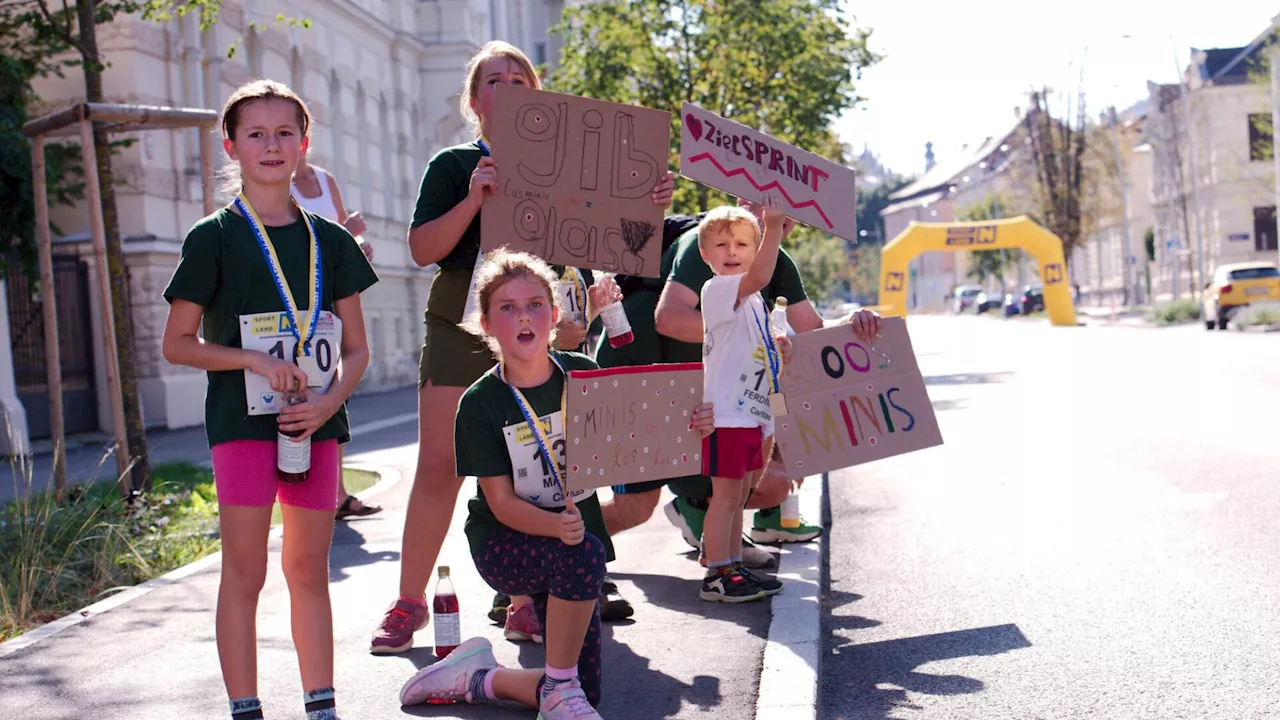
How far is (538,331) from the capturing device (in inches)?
178

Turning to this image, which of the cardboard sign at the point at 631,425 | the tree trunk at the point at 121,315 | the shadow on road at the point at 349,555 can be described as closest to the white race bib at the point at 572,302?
the cardboard sign at the point at 631,425

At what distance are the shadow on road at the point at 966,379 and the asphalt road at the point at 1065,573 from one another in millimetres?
7726

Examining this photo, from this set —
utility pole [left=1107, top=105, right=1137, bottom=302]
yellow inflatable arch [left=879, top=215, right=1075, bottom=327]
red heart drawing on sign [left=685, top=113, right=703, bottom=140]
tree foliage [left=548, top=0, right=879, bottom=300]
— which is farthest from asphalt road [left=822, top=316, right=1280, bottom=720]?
utility pole [left=1107, top=105, right=1137, bottom=302]

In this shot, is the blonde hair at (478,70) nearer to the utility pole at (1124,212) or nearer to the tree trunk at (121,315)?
the tree trunk at (121,315)

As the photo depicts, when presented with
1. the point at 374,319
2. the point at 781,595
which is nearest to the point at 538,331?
the point at 781,595

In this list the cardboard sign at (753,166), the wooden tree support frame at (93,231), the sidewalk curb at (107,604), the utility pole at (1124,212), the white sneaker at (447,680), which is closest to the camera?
the white sneaker at (447,680)

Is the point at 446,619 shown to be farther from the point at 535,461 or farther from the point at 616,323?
the point at 616,323

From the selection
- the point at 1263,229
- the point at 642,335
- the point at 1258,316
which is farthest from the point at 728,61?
the point at 1263,229

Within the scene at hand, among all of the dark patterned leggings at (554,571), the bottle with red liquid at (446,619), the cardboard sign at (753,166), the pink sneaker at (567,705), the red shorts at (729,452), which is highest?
the cardboard sign at (753,166)

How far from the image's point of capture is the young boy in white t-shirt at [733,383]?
6.01m

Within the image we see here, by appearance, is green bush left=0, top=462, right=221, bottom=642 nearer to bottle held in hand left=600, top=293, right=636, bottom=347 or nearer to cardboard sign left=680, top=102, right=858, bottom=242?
bottle held in hand left=600, top=293, right=636, bottom=347

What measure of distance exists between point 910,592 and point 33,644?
11.7ft

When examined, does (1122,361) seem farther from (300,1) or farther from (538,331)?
(538,331)

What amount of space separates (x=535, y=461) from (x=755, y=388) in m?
1.85
